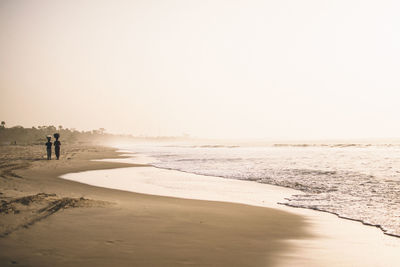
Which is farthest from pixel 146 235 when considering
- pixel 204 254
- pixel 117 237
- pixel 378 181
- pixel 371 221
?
pixel 378 181

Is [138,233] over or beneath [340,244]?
over

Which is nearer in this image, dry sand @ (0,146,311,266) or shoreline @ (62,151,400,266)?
dry sand @ (0,146,311,266)

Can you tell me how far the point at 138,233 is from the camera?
7223 mm

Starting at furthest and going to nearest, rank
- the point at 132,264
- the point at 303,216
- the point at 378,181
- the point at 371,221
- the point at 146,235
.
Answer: the point at 378,181 < the point at 303,216 < the point at 371,221 < the point at 146,235 < the point at 132,264

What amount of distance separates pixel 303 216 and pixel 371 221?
1.83 metres

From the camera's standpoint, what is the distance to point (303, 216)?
33.4 ft

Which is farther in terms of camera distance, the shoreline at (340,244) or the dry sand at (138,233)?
the shoreline at (340,244)

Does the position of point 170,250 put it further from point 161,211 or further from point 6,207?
point 6,207

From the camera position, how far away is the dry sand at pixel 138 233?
5668 mm

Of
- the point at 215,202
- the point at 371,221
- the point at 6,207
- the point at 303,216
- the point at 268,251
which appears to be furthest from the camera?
the point at 215,202

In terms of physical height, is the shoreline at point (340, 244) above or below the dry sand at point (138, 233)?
below

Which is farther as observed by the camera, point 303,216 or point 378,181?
point 378,181

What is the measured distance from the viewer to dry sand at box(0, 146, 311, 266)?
18.6 ft

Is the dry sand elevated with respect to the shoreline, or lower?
elevated
